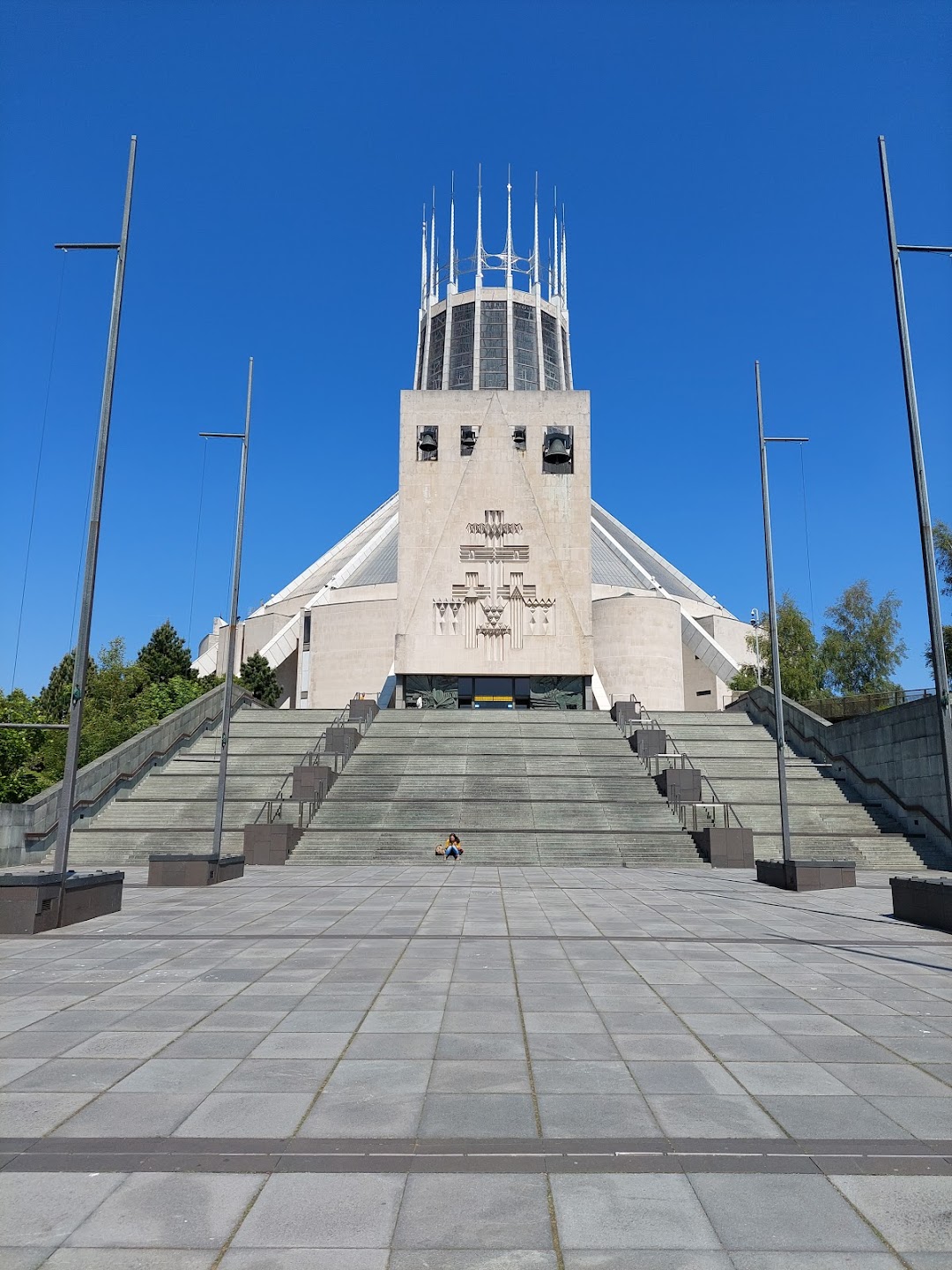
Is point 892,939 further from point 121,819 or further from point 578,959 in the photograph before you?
point 121,819

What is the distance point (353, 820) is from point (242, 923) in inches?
457

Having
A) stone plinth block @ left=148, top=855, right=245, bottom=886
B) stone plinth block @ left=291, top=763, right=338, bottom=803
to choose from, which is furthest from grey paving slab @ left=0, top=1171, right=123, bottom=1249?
stone plinth block @ left=291, top=763, right=338, bottom=803

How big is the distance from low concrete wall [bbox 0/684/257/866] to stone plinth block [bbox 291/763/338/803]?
533 centimetres

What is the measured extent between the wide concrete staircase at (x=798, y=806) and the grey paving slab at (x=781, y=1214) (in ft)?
48.1

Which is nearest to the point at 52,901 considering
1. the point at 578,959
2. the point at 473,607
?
the point at 578,959

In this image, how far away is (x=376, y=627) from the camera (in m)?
51.1

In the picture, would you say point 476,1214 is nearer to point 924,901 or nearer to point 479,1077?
point 479,1077

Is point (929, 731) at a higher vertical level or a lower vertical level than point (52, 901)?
higher

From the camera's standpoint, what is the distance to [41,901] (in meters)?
9.91

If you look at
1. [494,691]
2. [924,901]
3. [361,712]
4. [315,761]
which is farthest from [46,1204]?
[494,691]

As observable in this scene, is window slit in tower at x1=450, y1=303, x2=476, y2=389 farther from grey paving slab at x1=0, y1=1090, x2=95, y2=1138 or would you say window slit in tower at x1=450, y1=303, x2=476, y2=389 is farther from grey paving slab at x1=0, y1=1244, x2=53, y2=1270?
Result: grey paving slab at x1=0, y1=1244, x2=53, y2=1270

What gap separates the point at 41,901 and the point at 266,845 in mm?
9728

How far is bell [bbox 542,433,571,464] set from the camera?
4025cm

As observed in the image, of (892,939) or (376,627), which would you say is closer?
(892,939)
